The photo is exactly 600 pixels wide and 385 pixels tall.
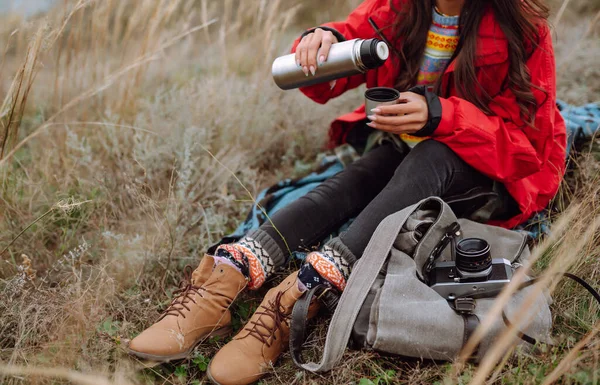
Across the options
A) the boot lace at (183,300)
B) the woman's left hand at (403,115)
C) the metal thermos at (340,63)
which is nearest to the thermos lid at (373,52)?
the metal thermos at (340,63)

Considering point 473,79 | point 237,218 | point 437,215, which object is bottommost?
point 237,218

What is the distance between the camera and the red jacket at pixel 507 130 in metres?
1.70

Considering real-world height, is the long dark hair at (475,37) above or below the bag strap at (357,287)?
above

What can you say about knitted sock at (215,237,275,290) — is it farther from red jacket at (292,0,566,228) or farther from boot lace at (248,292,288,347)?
red jacket at (292,0,566,228)

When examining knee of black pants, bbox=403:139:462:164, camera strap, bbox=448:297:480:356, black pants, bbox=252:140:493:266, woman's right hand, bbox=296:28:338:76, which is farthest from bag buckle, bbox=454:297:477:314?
woman's right hand, bbox=296:28:338:76

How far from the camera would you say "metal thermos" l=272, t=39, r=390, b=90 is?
1.59 m

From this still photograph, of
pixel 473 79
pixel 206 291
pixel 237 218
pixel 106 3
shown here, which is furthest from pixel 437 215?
pixel 106 3

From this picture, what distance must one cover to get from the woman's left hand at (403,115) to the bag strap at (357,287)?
241 millimetres

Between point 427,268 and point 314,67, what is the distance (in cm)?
74

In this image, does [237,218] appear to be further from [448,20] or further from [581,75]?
[581,75]

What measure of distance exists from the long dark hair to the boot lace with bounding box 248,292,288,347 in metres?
0.95

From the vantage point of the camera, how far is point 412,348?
1.42 meters

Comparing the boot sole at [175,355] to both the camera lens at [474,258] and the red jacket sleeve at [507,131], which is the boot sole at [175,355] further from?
the red jacket sleeve at [507,131]

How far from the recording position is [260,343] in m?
1.54
